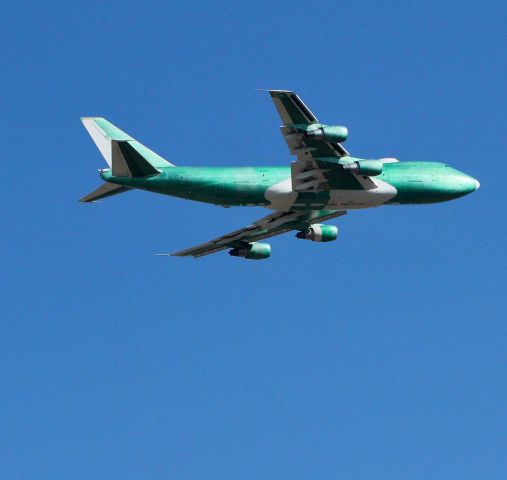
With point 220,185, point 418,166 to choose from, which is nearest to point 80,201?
point 220,185

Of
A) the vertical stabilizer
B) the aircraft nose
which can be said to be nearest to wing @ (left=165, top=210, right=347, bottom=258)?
the vertical stabilizer

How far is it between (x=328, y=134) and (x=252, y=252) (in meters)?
19.2

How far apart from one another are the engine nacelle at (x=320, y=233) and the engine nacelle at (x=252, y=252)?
461 centimetres

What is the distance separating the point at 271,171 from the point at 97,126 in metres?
13.5

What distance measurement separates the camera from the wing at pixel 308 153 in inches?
3600

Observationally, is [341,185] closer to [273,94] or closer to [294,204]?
[294,204]

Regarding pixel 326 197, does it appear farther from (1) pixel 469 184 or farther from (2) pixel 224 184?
(1) pixel 469 184

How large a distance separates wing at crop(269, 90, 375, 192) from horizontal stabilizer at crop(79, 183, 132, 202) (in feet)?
40.2

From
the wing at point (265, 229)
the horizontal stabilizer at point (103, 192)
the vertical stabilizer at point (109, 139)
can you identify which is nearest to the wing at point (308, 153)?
the wing at point (265, 229)

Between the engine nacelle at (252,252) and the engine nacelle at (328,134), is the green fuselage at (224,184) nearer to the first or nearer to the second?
the engine nacelle at (328,134)

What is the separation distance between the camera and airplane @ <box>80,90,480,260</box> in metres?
94.8

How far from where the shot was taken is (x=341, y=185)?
99.3 m

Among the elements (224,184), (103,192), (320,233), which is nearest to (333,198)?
(320,233)

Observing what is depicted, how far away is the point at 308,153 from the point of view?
95.9 metres
